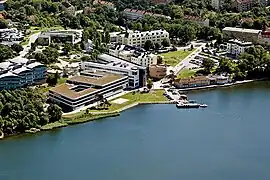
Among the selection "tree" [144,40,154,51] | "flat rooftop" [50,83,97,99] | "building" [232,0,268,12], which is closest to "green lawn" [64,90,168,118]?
"flat rooftop" [50,83,97,99]

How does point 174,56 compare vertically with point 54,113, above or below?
above

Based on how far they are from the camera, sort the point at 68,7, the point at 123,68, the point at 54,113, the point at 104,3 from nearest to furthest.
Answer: the point at 54,113 → the point at 123,68 → the point at 68,7 → the point at 104,3

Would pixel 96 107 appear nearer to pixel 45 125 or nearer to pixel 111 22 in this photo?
pixel 45 125

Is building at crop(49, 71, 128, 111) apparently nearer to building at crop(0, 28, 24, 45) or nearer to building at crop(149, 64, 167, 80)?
building at crop(149, 64, 167, 80)

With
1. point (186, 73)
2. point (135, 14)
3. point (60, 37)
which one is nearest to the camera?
point (186, 73)

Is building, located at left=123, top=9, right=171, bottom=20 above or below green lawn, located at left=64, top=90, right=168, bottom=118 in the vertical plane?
above

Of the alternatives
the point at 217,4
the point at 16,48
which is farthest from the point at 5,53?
the point at 217,4

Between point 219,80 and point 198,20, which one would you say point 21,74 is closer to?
point 219,80

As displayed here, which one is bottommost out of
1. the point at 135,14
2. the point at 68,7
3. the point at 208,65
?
the point at 208,65
